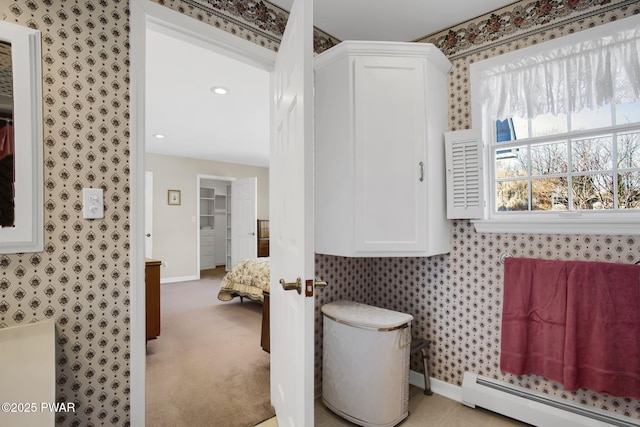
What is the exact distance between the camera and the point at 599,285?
5.52ft

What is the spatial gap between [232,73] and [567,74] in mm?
2478

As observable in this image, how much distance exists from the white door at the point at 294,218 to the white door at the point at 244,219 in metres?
5.11

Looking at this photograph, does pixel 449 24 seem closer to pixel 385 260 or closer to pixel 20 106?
pixel 385 260

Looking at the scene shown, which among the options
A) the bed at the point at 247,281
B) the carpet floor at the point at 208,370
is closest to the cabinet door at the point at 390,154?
the carpet floor at the point at 208,370

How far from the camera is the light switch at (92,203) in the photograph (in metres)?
1.37

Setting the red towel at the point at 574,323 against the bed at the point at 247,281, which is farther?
the bed at the point at 247,281

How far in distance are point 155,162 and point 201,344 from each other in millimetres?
4216

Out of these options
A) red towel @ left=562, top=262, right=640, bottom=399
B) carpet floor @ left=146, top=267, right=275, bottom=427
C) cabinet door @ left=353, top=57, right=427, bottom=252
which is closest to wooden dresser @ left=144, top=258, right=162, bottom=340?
carpet floor @ left=146, top=267, right=275, bottom=427

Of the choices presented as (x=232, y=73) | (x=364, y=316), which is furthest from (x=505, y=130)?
(x=232, y=73)

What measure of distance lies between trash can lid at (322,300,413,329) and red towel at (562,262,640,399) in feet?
2.86

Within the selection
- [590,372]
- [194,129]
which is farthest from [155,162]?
[590,372]

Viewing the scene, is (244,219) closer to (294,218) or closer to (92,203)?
(92,203)

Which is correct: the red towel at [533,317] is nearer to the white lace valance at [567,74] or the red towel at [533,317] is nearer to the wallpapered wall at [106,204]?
the wallpapered wall at [106,204]

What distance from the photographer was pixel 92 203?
4.55ft
